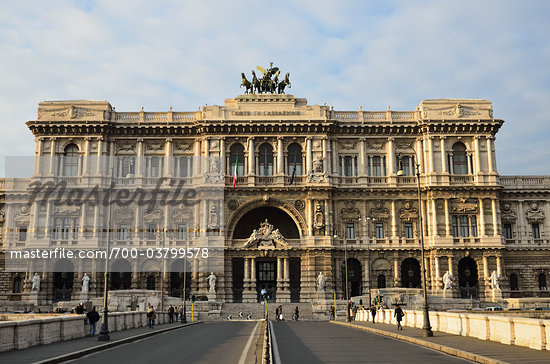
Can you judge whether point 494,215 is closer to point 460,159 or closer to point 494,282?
point 460,159

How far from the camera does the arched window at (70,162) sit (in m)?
68.3

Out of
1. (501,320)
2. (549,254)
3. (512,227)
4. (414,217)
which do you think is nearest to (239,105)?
(414,217)

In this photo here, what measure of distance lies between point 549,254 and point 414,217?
54.0 ft

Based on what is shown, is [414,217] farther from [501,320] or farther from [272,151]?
[501,320]

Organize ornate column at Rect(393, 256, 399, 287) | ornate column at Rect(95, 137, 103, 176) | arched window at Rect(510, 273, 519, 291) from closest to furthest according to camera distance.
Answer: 1. ornate column at Rect(393, 256, 399, 287)
2. arched window at Rect(510, 273, 519, 291)
3. ornate column at Rect(95, 137, 103, 176)

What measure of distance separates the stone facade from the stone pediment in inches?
9.1

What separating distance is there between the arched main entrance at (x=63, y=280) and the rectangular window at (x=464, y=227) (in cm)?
4459

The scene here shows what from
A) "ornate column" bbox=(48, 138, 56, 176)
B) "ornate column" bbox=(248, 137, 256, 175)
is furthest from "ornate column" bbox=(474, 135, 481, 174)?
"ornate column" bbox=(48, 138, 56, 176)

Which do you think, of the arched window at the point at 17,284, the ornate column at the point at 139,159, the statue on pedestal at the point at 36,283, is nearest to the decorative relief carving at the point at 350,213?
the ornate column at the point at 139,159

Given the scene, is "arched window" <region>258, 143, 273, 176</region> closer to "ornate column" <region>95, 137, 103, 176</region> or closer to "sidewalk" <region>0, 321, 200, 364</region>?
"ornate column" <region>95, 137, 103, 176</region>

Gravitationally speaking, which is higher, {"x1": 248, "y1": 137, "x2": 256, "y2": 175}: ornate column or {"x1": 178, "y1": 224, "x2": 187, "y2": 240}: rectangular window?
{"x1": 248, "y1": 137, "x2": 256, "y2": 175}: ornate column

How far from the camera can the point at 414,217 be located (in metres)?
67.2

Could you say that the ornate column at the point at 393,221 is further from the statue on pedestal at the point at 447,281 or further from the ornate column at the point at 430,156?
the statue on pedestal at the point at 447,281

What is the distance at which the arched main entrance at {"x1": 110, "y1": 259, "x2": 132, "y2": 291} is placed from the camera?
6644 cm
